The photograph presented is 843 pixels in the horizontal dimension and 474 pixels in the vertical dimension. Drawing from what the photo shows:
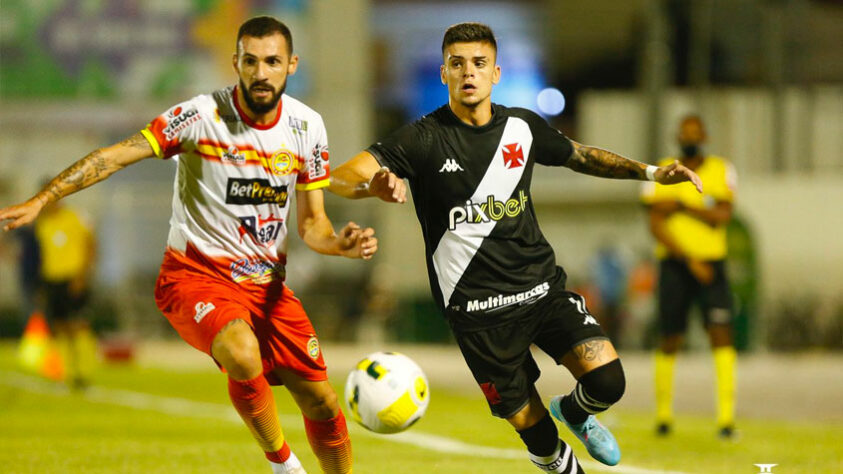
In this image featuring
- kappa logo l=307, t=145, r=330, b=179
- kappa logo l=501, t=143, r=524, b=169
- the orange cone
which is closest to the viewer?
kappa logo l=501, t=143, r=524, b=169

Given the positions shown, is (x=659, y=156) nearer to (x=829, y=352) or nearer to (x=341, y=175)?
(x=829, y=352)

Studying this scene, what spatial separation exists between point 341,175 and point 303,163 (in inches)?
15.8

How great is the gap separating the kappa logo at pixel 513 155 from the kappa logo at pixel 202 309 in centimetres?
169

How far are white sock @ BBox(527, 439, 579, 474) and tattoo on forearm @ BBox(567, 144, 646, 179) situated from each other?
1503 mm

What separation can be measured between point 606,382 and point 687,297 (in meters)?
4.29

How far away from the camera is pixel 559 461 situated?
6383mm

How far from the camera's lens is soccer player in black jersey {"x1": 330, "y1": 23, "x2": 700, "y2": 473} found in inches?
247

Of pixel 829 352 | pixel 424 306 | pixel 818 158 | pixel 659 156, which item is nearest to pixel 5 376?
pixel 424 306

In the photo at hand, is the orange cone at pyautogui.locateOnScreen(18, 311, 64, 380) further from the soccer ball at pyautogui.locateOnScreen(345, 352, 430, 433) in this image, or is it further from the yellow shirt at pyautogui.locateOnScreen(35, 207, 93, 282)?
the soccer ball at pyautogui.locateOnScreen(345, 352, 430, 433)

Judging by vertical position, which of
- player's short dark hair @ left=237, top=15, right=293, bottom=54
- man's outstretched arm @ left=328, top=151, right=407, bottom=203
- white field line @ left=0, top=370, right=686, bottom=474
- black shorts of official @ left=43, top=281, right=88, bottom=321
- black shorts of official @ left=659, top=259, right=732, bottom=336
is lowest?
white field line @ left=0, top=370, right=686, bottom=474

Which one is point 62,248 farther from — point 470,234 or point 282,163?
point 470,234

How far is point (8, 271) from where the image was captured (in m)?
28.0

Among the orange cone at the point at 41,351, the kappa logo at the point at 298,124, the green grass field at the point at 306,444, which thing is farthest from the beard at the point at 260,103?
the orange cone at the point at 41,351

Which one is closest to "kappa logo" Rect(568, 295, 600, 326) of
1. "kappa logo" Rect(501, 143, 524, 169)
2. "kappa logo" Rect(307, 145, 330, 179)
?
"kappa logo" Rect(501, 143, 524, 169)
